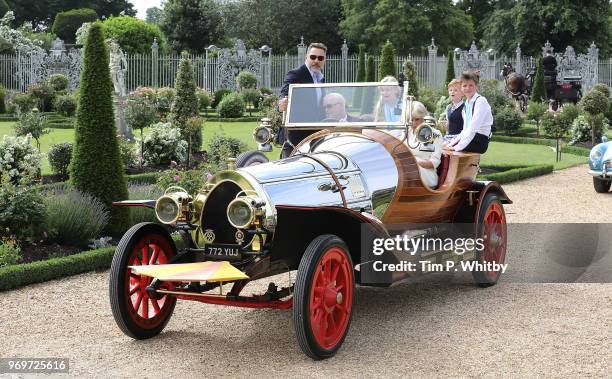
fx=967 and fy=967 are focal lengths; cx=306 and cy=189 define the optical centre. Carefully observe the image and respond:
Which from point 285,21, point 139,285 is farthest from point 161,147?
point 285,21

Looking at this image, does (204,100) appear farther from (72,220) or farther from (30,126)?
(72,220)

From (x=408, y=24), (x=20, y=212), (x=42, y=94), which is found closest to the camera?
(x=20, y=212)

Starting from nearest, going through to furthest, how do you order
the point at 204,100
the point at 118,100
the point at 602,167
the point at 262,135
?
1. the point at 262,135
2. the point at 602,167
3. the point at 118,100
4. the point at 204,100

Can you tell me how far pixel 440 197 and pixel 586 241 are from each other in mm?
3097

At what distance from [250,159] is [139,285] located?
1.33 meters

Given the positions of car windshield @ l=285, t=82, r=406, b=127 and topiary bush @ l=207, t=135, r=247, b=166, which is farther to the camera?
topiary bush @ l=207, t=135, r=247, b=166

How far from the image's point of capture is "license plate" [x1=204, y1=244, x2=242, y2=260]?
5.74 m

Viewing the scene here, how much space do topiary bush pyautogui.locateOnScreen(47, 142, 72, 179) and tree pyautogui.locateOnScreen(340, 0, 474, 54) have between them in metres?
39.8

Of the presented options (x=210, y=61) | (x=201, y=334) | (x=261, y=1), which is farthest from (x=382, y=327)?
(x=261, y=1)

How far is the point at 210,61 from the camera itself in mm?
39250

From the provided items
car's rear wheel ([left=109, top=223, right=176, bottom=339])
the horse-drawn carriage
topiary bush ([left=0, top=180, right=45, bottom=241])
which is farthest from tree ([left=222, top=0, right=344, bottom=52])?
car's rear wheel ([left=109, top=223, right=176, bottom=339])

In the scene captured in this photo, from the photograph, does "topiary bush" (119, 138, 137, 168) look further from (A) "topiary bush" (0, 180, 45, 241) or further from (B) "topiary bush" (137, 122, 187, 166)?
(A) "topiary bush" (0, 180, 45, 241)

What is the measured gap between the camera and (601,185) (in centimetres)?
1378

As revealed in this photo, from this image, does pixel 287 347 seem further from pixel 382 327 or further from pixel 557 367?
pixel 557 367
